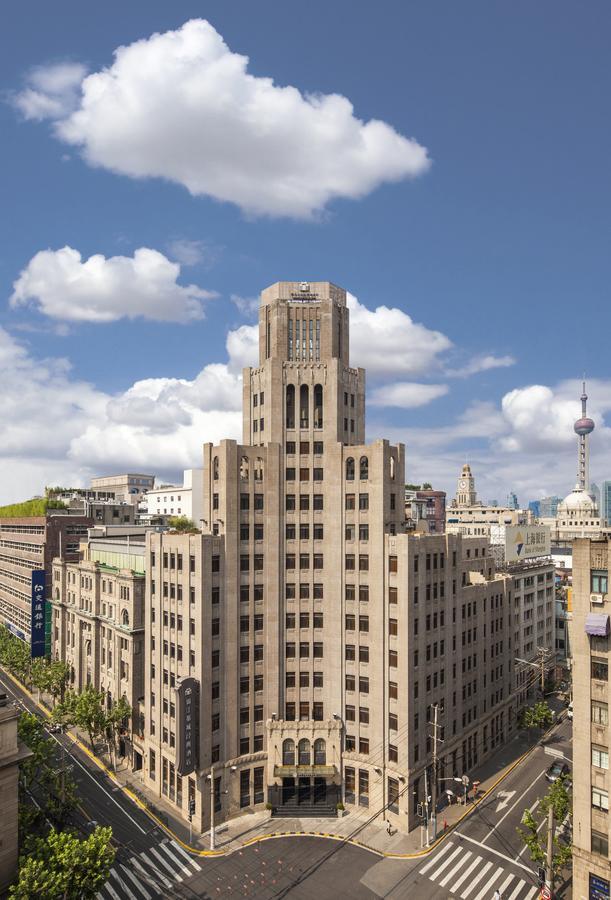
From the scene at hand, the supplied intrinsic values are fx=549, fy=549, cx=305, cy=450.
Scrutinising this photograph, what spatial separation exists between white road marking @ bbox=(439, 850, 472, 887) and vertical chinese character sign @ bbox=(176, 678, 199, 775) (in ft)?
93.8

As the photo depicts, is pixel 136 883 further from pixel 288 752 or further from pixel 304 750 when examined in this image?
pixel 304 750

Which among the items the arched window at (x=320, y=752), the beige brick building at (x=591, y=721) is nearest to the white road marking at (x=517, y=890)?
the beige brick building at (x=591, y=721)

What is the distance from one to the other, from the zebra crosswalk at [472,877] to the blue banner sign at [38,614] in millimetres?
82022

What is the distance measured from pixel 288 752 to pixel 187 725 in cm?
1410

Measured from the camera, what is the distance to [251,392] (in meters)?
78.3

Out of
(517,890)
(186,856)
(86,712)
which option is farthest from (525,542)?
(86,712)

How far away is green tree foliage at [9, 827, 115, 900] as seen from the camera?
39156 millimetres

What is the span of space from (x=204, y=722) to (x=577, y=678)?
4103 centimetres

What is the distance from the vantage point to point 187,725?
62.2 metres

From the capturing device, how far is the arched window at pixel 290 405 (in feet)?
246

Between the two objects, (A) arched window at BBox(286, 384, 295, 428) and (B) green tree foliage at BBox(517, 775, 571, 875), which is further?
(A) arched window at BBox(286, 384, 295, 428)

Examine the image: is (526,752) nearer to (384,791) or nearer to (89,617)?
(384,791)

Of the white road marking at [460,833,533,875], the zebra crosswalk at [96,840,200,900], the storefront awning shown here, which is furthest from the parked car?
the zebra crosswalk at [96,840,200,900]

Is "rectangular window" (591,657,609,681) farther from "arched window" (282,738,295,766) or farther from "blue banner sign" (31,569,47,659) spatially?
"blue banner sign" (31,569,47,659)
